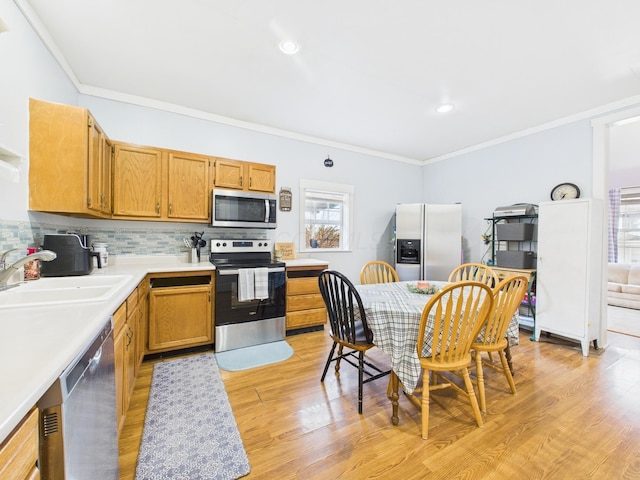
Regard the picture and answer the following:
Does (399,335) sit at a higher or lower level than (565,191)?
lower

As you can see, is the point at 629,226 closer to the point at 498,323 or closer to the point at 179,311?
the point at 498,323

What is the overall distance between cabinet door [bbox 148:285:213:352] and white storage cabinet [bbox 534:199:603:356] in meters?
3.63

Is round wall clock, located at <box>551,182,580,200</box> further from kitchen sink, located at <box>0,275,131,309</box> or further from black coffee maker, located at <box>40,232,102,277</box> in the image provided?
black coffee maker, located at <box>40,232,102,277</box>

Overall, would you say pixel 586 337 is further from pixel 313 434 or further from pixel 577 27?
pixel 313 434

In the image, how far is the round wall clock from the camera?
3229mm

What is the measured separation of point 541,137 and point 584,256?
5.31 ft


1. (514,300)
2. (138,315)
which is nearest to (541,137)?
(514,300)

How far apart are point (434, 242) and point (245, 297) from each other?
2.83m

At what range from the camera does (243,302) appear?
285cm

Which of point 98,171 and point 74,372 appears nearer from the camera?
point 74,372

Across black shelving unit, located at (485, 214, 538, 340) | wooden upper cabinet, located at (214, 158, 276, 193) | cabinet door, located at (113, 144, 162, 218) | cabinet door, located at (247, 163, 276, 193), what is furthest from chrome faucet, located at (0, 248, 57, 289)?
black shelving unit, located at (485, 214, 538, 340)

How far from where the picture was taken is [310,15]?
1838mm

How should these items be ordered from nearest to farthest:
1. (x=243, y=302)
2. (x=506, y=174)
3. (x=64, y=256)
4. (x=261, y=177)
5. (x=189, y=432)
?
(x=189, y=432), (x=64, y=256), (x=243, y=302), (x=261, y=177), (x=506, y=174)

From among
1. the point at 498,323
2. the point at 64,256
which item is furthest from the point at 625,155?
the point at 64,256
